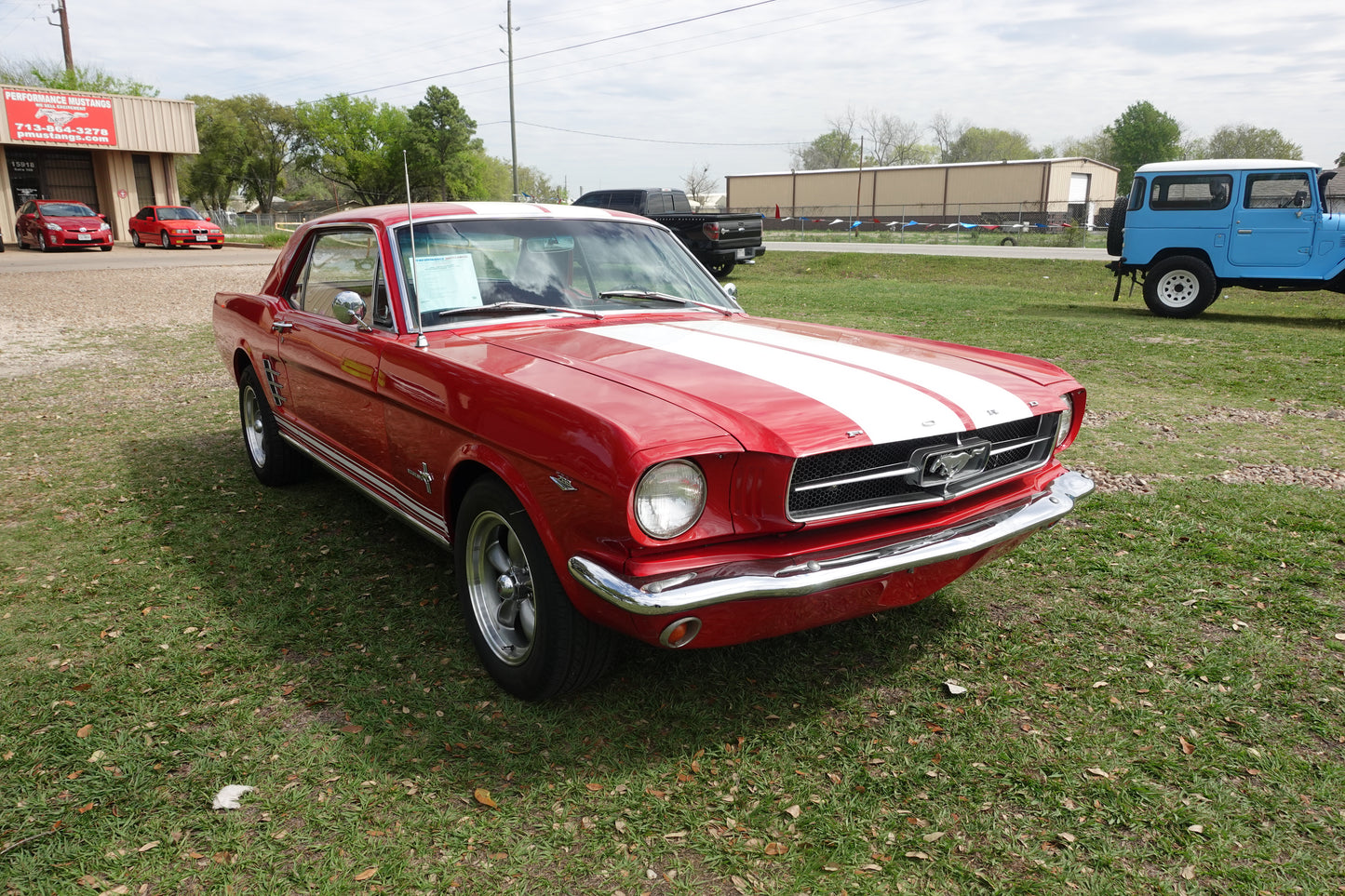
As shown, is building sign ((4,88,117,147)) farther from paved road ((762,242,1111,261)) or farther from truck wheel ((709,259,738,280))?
truck wheel ((709,259,738,280))

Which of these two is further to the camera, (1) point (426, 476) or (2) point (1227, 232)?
(2) point (1227, 232)

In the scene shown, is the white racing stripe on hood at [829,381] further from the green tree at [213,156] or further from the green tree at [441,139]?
the green tree at [213,156]

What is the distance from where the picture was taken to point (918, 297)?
15.7 m

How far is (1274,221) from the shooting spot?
12.0m

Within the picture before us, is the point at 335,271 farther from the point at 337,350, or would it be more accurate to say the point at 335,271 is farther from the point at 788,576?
the point at 788,576

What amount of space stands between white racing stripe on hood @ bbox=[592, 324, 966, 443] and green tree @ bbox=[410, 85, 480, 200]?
203ft

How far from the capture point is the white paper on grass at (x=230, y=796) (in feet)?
8.32

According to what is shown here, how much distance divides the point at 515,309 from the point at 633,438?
1521 millimetres

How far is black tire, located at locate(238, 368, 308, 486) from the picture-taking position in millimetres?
5078

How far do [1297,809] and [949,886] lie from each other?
109cm

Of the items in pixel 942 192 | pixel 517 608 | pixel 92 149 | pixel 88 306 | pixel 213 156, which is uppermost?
pixel 213 156

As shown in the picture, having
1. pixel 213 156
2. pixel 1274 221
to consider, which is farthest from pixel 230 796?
pixel 213 156

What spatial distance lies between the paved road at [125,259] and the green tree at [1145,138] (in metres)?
75.0

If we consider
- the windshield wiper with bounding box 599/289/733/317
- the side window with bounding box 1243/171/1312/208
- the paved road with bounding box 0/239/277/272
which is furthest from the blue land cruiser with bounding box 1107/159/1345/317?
the paved road with bounding box 0/239/277/272
